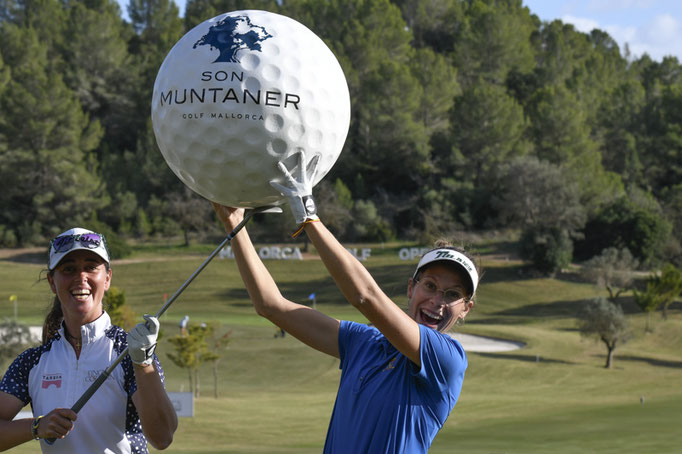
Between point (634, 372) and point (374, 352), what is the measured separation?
37864 millimetres

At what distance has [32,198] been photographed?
86.8 m

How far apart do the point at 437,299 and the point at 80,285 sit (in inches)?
59.3

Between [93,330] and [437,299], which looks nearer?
[437,299]

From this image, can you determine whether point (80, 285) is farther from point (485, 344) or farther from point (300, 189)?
point (485, 344)

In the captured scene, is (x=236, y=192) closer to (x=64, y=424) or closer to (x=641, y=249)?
(x=64, y=424)

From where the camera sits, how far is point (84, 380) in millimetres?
3846

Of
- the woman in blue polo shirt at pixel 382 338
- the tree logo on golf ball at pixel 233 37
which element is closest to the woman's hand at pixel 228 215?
the woman in blue polo shirt at pixel 382 338

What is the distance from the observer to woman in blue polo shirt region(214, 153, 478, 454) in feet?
10.7

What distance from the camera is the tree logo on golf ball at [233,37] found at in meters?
3.55

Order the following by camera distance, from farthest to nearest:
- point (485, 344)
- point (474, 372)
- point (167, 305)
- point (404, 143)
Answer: point (404, 143)
point (485, 344)
point (474, 372)
point (167, 305)

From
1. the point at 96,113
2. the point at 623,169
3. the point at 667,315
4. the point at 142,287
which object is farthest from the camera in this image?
the point at 96,113

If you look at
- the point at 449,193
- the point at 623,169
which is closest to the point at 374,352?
the point at 449,193

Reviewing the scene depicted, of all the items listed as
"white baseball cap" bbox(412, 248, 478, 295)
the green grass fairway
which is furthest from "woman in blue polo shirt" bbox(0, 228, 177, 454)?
the green grass fairway

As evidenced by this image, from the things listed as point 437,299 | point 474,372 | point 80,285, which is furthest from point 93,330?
point 474,372
